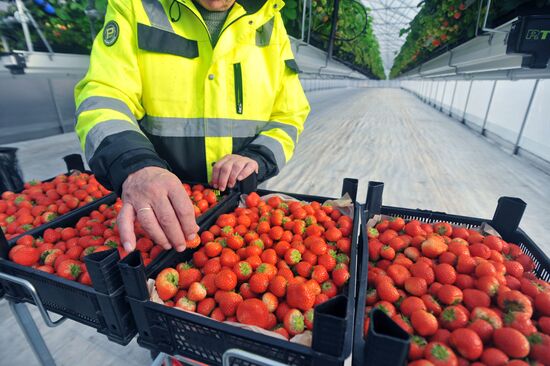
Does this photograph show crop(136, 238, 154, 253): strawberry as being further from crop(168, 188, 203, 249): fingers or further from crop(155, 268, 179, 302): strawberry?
crop(168, 188, 203, 249): fingers

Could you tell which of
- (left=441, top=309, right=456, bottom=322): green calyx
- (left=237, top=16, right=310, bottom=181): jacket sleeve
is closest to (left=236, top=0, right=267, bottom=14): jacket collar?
(left=237, top=16, right=310, bottom=181): jacket sleeve

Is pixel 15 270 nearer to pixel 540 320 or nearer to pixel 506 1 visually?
pixel 540 320

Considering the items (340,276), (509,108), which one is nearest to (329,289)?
(340,276)

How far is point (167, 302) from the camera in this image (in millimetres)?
801

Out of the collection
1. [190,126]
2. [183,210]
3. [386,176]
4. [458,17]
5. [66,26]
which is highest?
[458,17]

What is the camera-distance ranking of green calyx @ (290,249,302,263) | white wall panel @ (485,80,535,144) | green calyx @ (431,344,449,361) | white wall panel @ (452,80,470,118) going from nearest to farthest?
green calyx @ (431,344,449,361), green calyx @ (290,249,302,263), white wall panel @ (485,80,535,144), white wall panel @ (452,80,470,118)

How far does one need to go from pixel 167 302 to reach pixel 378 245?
709 mm

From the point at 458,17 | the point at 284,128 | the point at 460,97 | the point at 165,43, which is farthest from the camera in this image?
the point at 460,97

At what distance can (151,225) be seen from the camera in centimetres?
72

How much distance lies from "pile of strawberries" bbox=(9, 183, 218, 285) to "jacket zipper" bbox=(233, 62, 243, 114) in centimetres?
53

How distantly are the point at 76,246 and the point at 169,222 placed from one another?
1.62 feet

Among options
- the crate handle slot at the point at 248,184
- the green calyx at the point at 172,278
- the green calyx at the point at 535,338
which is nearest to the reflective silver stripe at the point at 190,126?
the crate handle slot at the point at 248,184

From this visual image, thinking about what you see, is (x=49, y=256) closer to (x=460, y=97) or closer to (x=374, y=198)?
(x=374, y=198)

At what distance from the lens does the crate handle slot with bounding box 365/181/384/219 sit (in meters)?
1.13
